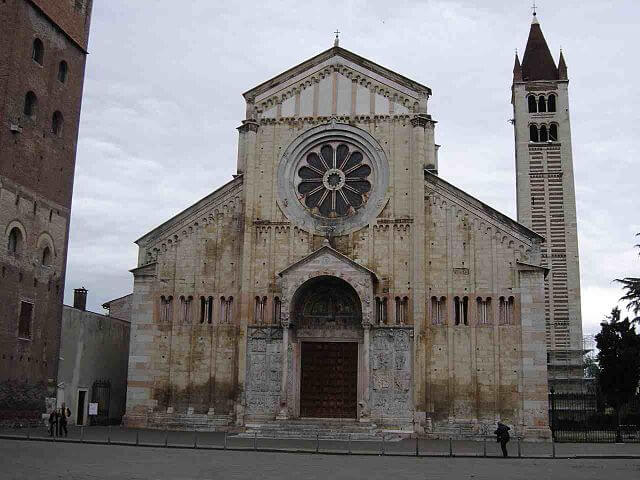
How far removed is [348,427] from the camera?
3109cm

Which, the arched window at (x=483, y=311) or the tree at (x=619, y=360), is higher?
the arched window at (x=483, y=311)

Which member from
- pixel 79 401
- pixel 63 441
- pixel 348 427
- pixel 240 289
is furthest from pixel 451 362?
pixel 79 401

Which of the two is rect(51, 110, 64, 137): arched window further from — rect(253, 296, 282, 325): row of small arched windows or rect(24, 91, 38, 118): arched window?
rect(253, 296, 282, 325): row of small arched windows

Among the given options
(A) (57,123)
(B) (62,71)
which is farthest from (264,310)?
(B) (62,71)

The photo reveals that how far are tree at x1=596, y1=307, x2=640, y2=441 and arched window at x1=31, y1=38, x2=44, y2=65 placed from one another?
31.0 metres

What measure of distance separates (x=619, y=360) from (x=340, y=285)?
48.4 feet

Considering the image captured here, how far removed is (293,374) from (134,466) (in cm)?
1521

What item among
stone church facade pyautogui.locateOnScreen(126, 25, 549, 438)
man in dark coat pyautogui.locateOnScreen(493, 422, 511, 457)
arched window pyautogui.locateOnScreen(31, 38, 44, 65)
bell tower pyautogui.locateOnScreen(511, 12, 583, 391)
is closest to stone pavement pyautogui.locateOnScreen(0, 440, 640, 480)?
man in dark coat pyautogui.locateOnScreen(493, 422, 511, 457)

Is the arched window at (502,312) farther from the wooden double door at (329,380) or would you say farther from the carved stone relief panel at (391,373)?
the wooden double door at (329,380)

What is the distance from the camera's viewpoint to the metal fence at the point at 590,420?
3281 centimetres

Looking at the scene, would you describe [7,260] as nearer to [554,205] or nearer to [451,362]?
[451,362]

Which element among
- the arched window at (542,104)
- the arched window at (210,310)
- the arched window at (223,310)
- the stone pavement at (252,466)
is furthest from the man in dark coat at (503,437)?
the arched window at (542,104)

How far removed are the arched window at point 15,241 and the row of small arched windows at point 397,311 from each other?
16.6 metres

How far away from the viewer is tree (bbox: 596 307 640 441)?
119ft
